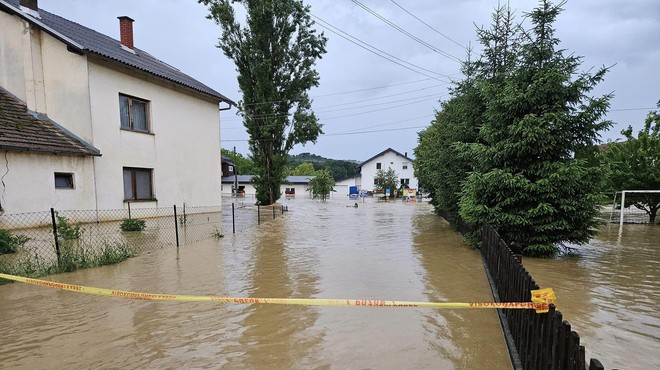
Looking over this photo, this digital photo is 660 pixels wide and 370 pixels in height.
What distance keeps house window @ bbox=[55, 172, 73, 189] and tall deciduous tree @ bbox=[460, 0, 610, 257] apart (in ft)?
42.8

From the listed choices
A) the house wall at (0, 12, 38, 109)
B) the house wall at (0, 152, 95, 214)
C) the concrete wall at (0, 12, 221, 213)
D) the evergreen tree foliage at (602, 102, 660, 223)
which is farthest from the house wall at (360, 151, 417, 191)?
the house wall at (0, 12, 38, 109)

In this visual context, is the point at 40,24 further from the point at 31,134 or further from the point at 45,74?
the point at 31,134

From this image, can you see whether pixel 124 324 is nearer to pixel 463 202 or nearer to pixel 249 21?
pixel 463 202

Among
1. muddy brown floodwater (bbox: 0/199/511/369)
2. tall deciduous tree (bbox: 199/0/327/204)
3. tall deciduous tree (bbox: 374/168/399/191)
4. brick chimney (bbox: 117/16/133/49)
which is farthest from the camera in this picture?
tall deciduous tree (bbox: 374/168/399/191)

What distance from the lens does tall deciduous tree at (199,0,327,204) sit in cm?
2645

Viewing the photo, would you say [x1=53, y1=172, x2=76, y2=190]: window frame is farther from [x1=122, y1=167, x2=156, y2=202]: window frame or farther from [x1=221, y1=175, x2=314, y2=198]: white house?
[x1=221, y1=175, x2=314, y2=198]: white house

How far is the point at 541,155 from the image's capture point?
320 inches

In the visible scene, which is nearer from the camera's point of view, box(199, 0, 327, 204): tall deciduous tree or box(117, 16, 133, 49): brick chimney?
box(117, 16, 133, 49): brick chimney

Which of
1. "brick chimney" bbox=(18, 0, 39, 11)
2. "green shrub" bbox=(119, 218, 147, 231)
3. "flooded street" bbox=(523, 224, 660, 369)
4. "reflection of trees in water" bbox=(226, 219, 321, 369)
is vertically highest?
"brick chimney" bbox=(18, 0, 39, 11)

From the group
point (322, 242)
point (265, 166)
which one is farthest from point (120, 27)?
point (322, 242)

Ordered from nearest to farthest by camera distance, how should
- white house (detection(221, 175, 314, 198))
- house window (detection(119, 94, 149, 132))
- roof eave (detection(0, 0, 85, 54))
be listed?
roof eave (detection(0, 0, 85, 54)), house window (detection(119, 94, 149, 132)), white house (detection(221, 175, 314, 198))

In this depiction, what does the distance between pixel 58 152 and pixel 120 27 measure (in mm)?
10229

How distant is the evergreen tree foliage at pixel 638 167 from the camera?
15.3 meters

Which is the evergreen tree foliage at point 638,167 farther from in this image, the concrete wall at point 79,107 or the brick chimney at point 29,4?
the brick chimney at point 29,4
